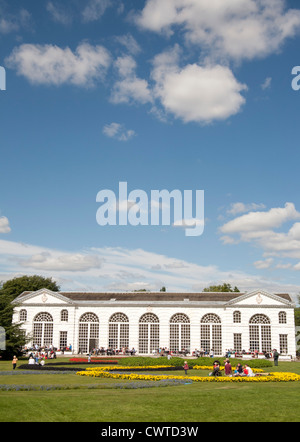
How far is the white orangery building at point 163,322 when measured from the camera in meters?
52.0

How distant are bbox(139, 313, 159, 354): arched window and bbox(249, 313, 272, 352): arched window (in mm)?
11266

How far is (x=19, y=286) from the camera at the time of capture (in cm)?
8019

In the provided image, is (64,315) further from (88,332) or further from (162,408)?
(162,408)

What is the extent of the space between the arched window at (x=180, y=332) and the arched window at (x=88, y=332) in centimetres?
927

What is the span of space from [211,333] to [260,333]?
5.73 meters

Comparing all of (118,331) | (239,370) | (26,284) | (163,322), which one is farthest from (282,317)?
(26,284)

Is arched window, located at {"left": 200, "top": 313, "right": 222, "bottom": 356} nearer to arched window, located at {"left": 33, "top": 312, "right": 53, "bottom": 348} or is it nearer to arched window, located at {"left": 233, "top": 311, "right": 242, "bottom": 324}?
arched window, located at {"left": 233, "top": 311, "right": 242, "bottom": 324}

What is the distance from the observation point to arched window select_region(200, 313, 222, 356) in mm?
52344

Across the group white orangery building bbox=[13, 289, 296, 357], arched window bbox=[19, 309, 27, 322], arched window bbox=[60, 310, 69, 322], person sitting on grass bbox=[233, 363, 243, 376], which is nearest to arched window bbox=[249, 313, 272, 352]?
white orangery building bbox=[13, 289, 296, 357]

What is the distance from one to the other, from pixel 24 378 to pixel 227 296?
33.8m

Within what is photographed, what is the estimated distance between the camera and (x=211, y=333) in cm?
5278

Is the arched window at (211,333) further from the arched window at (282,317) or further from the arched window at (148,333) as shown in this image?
the arched window at (282,317)
